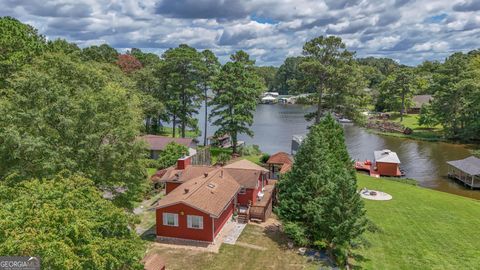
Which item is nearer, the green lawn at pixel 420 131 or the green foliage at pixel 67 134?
the green foliage at pixel 67 134

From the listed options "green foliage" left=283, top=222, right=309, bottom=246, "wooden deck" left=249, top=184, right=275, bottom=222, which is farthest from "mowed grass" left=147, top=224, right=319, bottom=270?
"wooden deck" left=249, top=184, right=275, bottom=222

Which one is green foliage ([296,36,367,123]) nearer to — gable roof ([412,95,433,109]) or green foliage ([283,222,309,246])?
green foliage ([283,222,309,246])

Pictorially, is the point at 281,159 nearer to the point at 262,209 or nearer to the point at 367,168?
the point at 262,209

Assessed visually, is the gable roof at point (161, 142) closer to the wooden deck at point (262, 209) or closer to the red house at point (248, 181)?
the red house at point (248, 181)

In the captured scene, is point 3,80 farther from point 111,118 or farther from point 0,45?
point 111,118

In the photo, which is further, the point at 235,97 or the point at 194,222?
the point at 235,97

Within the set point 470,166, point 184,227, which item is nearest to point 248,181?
point 184,227

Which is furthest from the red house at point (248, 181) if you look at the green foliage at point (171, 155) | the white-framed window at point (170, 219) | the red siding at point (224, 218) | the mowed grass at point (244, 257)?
the green foliage at point (171, 155)
